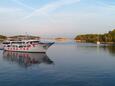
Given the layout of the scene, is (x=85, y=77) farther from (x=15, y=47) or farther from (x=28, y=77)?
(x=15, y=47)

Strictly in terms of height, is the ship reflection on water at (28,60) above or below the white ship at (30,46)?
below

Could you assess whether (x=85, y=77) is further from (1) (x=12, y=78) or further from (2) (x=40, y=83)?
(1) (x=12, y=78)

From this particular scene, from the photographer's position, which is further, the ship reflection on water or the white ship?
the white ship

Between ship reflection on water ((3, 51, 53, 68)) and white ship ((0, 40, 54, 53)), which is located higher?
white ship ((0, 40, 54, 53))

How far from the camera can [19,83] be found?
84.9 ft

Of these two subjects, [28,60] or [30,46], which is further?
[30,46]

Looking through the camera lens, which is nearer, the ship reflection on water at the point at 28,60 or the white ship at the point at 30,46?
the ship reflection on water at the point at 28,60

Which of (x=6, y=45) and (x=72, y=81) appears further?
(x=6, y=45)

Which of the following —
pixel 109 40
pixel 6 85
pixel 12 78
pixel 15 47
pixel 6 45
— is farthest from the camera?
pixel 109 40

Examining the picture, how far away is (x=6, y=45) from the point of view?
3305 inches

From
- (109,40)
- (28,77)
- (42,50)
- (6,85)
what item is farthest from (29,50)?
(109,40)

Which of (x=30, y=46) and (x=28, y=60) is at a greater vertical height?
(x=30, y=46)

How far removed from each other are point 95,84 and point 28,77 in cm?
900

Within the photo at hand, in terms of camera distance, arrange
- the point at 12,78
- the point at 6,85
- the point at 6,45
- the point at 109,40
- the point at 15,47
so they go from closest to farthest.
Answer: the point at 6,85 < the point at 12,78 < the point at 15,47 < the point at 6,45 < the point at 109,40
